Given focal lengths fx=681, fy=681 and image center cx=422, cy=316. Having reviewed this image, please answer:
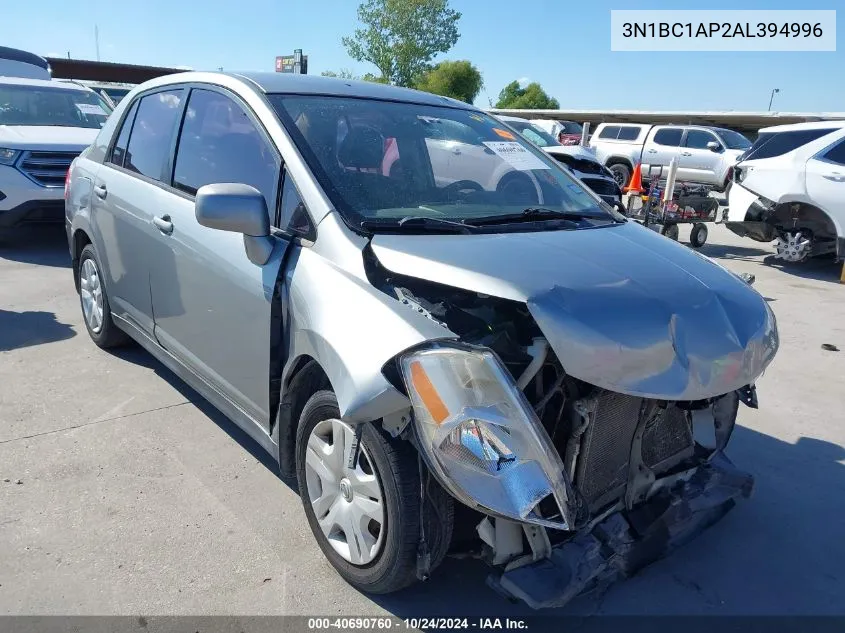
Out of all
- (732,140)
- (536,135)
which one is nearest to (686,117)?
(732,140)

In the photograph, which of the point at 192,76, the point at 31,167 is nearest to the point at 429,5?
the point at 31,167

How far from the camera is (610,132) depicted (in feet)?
68.4

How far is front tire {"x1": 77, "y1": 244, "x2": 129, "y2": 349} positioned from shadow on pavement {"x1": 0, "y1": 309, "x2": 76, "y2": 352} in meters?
0.44

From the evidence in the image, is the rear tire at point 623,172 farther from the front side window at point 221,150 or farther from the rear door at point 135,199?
the front side window at point 221,150

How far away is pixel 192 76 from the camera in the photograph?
12.0 ft

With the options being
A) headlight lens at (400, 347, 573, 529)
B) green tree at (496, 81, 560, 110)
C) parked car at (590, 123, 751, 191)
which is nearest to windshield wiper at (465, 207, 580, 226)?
headlight lens at (400, 347, 573, 529)

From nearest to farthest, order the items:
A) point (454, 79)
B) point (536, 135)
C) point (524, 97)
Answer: point (536, 135) < point (454, 79) < point (524, 97)

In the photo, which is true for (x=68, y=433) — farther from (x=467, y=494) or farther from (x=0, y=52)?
(x=0, y=52)

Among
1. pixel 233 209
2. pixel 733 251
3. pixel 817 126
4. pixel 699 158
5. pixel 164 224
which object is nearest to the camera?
pixel 233 209

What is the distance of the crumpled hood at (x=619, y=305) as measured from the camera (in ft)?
6.95

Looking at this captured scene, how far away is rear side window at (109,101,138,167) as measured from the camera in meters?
4.18

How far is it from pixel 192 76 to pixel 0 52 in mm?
11245

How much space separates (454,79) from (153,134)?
56744 mm

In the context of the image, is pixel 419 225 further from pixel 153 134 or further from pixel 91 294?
pixel 91 294
